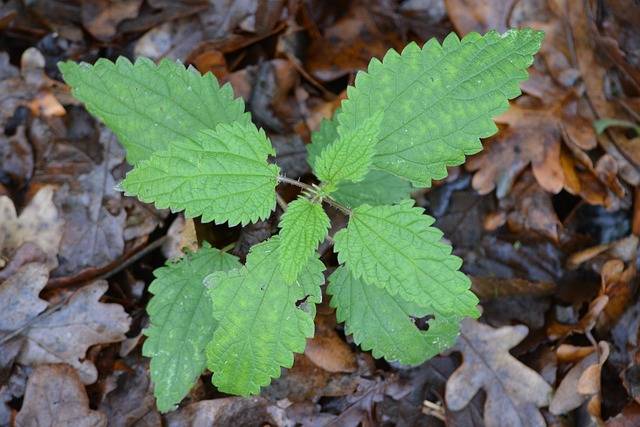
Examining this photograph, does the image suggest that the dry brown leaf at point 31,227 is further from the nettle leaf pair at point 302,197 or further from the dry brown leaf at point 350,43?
the dry brown leaf at point 350,43

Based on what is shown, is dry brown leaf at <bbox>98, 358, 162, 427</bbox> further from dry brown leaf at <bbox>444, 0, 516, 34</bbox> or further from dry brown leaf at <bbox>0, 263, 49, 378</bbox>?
dry brown leaf at <bbox>444, 0, 516, 34</bbox>

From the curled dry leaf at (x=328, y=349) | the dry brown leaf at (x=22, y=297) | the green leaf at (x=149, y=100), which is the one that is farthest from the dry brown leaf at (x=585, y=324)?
the dry brown leaf at (x=22, y=297)

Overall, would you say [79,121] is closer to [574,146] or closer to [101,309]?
[101,309]

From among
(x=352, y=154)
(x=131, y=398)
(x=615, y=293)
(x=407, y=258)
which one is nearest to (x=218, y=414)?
(x=131, y=398)

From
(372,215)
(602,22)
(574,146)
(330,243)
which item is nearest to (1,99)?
(330,243)

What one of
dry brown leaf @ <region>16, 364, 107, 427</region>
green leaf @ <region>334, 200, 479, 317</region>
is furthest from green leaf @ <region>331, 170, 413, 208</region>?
dry brown leaf @ <region>16, 364, 107, 427</region>

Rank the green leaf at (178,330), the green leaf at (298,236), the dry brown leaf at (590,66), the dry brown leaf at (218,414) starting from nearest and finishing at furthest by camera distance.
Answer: the green leaf at (298,236), the green leaf at (178,330), the dry brown leaf at (218,414), the dry brown leaf at (590,66)
